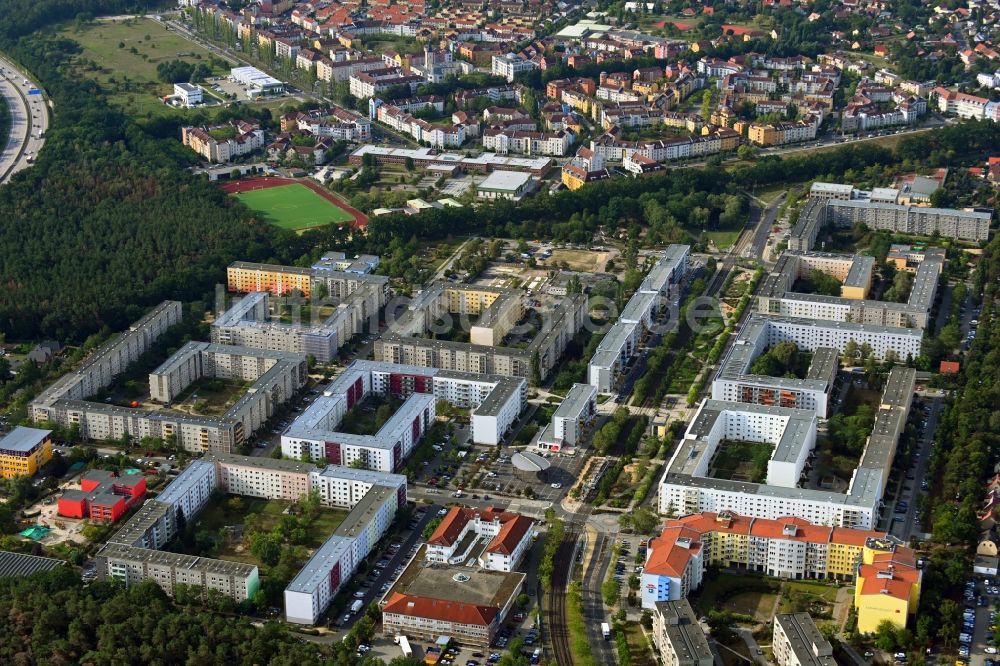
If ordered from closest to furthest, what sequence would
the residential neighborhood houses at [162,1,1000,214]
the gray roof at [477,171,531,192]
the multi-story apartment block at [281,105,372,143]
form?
1. the gray roof at [477,171,531,192]
2. the residential neighborhood houses at [162,1,1000,214]
3. the multi-story apartment block at [281,105,372,143]

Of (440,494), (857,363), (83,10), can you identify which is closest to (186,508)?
(440,494)

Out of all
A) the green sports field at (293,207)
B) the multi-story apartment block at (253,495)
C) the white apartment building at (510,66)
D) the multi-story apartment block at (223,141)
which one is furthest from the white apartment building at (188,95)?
the multi-story apartment block at (253,495)

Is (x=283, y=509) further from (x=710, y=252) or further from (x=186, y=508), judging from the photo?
(x=710, y=252)

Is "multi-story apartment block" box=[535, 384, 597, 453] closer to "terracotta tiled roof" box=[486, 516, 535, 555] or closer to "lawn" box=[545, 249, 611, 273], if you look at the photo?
"terracotta tiled roof" box=[486, 516, 535, 555]

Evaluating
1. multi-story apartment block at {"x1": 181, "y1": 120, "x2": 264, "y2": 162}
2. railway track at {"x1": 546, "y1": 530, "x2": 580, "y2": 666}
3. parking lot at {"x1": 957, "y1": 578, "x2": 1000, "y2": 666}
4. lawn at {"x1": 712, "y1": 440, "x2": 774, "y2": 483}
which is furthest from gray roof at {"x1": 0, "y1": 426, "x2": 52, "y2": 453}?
multi-story apartment block at {"x1": 181, "y1": 120, "x2": 264, "y2": 162}

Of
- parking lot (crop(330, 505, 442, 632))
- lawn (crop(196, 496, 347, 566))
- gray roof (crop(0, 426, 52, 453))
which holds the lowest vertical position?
lawn (crop(196, 496, 347, 566))

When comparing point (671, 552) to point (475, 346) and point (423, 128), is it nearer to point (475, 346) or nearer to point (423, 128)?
point (475, 346)
